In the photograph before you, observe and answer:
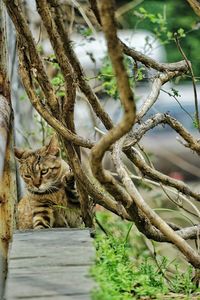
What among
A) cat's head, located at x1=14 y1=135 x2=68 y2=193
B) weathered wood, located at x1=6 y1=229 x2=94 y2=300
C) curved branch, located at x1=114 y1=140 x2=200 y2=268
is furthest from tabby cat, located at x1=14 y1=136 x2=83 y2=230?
curved branch, located at x1=114 y1=140 x2=200 y2=268

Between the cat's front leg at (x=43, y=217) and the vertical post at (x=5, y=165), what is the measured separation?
16.3 inches

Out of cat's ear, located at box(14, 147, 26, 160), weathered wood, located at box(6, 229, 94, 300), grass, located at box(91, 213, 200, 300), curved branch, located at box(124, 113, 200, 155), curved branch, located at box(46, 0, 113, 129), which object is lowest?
grass, located at box(91, 213, 200, 300)

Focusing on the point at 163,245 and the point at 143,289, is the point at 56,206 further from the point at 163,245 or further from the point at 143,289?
the point at 163,245

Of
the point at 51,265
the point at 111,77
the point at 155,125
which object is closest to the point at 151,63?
the point at 155,125

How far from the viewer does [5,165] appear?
542 centimetres

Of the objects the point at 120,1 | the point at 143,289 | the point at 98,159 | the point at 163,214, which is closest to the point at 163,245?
the point at 163,214

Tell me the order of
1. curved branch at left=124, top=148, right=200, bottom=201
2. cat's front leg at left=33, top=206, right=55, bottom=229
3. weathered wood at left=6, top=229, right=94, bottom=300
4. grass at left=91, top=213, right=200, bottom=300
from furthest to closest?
cat's front leg at left=33, top=206, right=55, bottom=229 → curved branch at left=124, top=148, right=200, bottom=201 → grass at left=91, top=213, right=200, bottom=300 → weathered wood at left=6, top=229, right=94, bottom=300

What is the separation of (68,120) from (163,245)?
4213mm

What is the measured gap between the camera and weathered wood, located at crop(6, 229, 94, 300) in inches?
145

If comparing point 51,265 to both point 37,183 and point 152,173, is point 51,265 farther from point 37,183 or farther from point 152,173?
point 37,183

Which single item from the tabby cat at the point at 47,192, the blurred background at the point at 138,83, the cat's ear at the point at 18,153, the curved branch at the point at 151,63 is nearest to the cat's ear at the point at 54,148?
the tabby cat at the point at 47,192

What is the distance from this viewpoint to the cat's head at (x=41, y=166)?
6199 millimetres

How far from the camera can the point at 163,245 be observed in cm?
925

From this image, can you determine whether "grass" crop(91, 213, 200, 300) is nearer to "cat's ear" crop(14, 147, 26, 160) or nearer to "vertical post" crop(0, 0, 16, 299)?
"vertical post" crop(0, 0, 16, 299)
